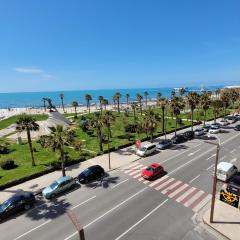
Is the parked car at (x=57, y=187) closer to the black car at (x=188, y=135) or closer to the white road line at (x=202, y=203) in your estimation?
the white road line at (x=202, y=203)

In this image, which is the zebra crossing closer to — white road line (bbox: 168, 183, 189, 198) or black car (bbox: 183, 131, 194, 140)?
white road line (bbox: 168, 183, 189, 198)

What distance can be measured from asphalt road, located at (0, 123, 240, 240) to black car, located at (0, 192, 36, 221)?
28.6 inches

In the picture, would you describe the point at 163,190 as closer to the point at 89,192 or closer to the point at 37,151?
the point at 89,192

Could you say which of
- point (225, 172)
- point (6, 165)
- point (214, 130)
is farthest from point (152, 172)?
point (214, 130)

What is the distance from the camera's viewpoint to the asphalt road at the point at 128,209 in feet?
63.8

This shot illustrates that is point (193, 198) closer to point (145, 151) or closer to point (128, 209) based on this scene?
point (128, 209)

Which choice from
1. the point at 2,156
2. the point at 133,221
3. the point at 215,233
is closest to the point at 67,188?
the point at 133,221

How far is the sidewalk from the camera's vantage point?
18472 mm

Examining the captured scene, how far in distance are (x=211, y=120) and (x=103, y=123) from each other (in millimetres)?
45555

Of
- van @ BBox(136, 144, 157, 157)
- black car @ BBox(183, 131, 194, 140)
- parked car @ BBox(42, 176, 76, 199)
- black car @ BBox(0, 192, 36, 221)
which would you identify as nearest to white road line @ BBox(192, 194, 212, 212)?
parked car @ BBox(42, 176, 76, 199)

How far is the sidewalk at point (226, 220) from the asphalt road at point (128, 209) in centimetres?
106

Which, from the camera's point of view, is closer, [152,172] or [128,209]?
[128,209]

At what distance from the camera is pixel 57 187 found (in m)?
26.9

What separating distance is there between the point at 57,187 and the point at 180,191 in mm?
14971
